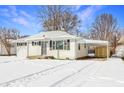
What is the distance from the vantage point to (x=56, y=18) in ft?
91.5

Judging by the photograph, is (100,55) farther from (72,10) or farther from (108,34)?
(72,10)

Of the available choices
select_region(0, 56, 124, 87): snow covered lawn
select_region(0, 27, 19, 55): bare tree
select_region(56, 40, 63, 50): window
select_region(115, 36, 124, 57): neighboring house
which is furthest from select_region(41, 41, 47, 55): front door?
select_region(0, 56, 124, 87): snow covered lawn

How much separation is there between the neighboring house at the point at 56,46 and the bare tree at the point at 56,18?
5268 mm

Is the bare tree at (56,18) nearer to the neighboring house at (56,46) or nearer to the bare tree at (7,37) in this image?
the bare tree at (7,37)

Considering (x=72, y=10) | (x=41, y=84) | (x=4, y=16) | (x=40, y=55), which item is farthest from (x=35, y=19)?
(x=41, y=84)

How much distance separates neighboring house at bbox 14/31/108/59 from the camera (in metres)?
18.6

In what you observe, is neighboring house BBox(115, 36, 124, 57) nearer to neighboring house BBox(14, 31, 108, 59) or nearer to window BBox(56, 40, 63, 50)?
neighboring house BBox(14, 31, 108, 59)

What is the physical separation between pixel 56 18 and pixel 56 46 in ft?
30.3

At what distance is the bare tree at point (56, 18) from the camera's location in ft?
87.4

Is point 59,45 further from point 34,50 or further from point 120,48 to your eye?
point 120,48

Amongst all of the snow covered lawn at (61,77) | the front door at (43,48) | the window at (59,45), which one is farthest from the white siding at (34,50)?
the snow covered lawn at (61,77)

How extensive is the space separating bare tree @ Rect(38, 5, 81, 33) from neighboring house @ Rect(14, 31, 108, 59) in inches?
207

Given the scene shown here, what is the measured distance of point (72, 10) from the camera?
2578 cm
